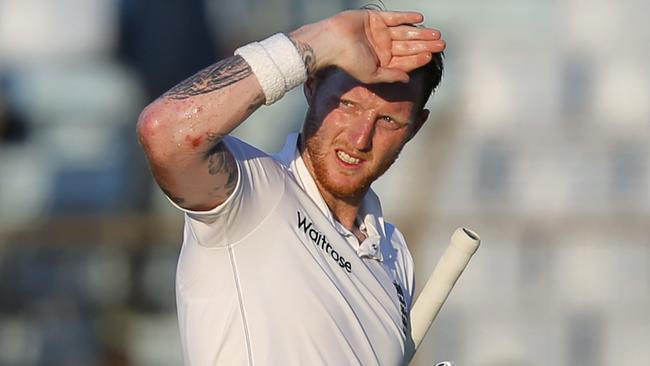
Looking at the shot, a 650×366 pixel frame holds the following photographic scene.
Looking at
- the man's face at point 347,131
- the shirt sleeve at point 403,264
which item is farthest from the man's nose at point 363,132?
the shirt sleeve at point 403,264

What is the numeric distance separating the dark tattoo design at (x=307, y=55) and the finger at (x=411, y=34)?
0.66 ft

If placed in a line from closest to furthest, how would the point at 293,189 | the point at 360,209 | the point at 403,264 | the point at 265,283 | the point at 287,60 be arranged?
the point at 287,60
the point at 265,283
the point at 293,189
the point at 360,209
the point at 403,264

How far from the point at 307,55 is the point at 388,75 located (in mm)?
192

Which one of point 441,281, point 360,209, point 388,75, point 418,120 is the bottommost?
point 441,281

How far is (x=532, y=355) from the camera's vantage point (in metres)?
23.2

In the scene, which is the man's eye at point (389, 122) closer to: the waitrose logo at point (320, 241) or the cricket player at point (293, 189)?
the cricket player at point (293, 189)

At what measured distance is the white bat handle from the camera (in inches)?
143

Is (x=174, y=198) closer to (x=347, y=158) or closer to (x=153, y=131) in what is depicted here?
(x=153, y=131)

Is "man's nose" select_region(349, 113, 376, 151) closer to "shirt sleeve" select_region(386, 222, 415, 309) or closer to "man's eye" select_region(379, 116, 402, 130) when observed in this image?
"man's eye" select_region(379, 116, 402, 130)

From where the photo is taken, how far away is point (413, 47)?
307 centimetres

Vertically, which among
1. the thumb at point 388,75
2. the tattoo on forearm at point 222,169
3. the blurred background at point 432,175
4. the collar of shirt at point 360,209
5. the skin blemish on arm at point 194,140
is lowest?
the blurred background at point 432,175

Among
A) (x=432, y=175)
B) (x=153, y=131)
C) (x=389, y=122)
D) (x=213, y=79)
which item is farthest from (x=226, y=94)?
(x=432, y=175)

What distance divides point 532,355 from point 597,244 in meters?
1.88

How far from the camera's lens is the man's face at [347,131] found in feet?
10.6
